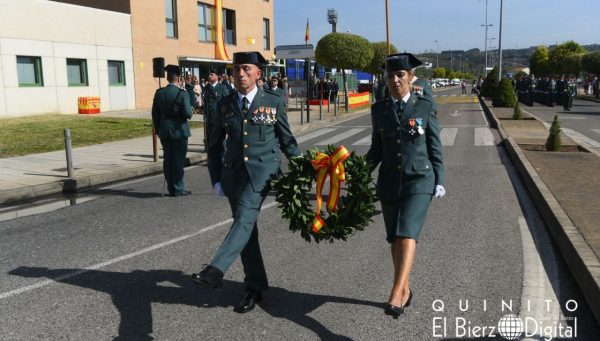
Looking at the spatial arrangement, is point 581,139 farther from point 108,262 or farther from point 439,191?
point 108,262

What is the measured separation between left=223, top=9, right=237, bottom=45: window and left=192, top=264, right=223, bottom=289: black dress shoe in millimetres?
35557

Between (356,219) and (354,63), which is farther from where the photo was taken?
(354,63)

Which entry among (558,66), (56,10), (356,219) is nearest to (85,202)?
(356,219)

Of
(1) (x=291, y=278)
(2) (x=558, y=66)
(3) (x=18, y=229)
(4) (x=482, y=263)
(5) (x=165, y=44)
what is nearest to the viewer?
(1) (x=291, y=278)

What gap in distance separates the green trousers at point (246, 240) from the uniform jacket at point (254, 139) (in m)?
0.08

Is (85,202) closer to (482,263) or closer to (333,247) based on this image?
(333,247)

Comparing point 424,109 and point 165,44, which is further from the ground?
point 165,44

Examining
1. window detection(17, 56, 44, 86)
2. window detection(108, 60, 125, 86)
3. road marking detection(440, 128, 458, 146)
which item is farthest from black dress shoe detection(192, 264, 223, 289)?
window detection(108, 60, 125, 86)

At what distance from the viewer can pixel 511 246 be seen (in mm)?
5883

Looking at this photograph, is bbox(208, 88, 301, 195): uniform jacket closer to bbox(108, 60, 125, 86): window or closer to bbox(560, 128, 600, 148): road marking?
bbox(560, 128, 600, 148): road marking

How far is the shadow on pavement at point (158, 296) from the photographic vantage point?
158 inches

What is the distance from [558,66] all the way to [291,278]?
67868mm

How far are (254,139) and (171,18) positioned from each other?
29.8 m

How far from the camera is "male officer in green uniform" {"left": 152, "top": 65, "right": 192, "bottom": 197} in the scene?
8758mm
